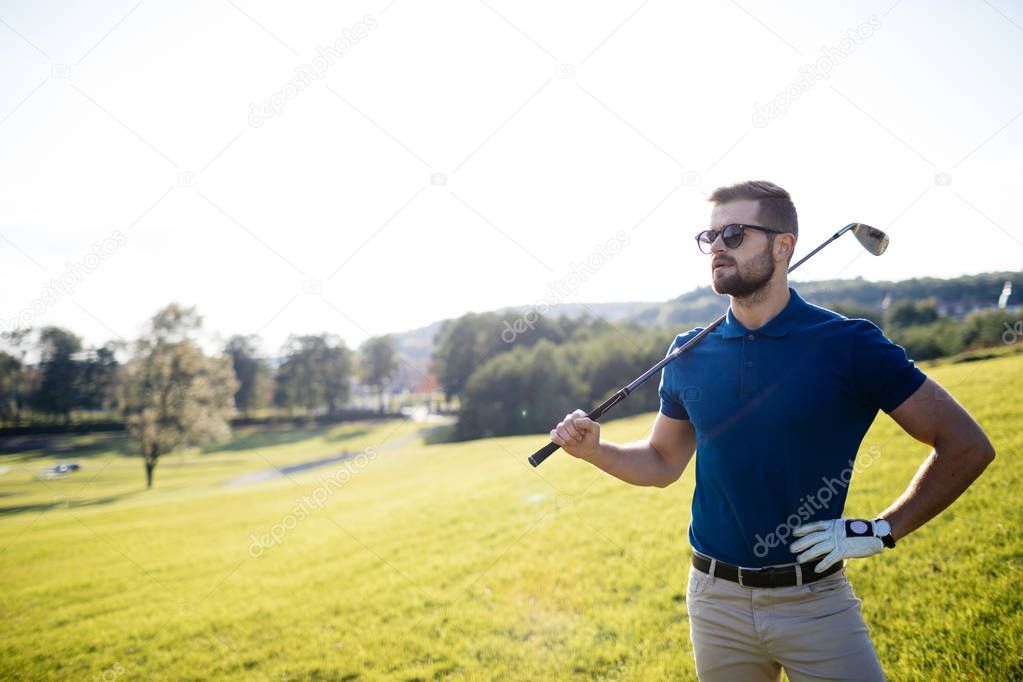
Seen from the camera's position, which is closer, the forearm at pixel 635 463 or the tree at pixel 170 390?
the forearm at pixel 635 463

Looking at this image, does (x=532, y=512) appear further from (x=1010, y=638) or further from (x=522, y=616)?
(x=1010, y=638)

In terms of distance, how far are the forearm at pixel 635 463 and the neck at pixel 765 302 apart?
37.0 inches

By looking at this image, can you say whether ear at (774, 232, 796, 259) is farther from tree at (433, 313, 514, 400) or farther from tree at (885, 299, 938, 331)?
tree at (433, 313, 514, 400)

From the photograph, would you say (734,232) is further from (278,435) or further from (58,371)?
(278,435)

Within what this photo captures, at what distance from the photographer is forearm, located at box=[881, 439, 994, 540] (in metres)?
2.23

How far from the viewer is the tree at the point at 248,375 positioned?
58.2 metres

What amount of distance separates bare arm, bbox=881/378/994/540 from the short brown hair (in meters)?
1.02

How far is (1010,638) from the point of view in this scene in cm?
393

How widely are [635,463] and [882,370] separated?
1.33m

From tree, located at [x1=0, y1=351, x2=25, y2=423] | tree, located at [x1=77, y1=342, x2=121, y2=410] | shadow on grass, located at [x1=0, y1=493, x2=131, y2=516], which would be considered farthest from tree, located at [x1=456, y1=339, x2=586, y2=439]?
tree, located at [x1=0, y1=351, x2=25, y2=423]

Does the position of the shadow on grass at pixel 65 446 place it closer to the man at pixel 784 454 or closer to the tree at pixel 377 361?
the tree at pixel 377 361

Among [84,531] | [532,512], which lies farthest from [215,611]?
[84,531]

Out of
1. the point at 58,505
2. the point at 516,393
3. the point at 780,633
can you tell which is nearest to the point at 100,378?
the point at 58,505

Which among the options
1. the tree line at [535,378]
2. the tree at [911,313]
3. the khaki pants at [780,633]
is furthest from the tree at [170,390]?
the tree at [911,313]
